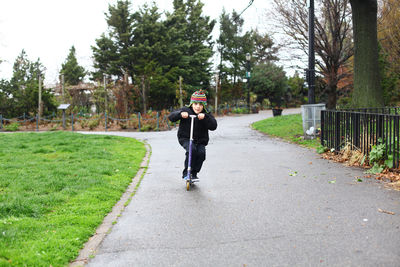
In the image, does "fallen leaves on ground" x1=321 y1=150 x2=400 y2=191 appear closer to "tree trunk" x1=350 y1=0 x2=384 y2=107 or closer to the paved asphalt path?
the paved asphalt path

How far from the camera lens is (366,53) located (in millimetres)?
12961

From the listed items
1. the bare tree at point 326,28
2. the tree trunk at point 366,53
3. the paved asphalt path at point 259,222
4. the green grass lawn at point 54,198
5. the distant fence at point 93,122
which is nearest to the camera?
the paved asphalt path at point 259,222

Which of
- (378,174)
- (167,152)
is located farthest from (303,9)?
(378,174)

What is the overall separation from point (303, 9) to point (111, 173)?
624 inches

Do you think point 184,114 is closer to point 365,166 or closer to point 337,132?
point 365,166

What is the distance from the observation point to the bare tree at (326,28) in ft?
66.2

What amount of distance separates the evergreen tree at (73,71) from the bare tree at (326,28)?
32588 millimetres

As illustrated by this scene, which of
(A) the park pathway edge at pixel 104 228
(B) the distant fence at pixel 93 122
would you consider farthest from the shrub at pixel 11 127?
(A) the park pathway edge at pixel 104 228

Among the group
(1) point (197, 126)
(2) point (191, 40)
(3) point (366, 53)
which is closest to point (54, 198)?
(1) point (197, 126)

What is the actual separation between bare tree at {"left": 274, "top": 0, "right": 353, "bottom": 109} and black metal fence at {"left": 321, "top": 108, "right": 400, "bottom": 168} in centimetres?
1034

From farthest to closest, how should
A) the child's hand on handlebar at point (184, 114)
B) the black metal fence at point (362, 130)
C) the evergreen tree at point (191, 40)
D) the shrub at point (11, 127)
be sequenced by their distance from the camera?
the evergreen tree at point (191, 40) → the shrub at point (11, 127) → the black metal fence at point (362, 130) → the child's hand on handlebar at point (184, 114)

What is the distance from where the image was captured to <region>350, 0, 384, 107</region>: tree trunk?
506 inches

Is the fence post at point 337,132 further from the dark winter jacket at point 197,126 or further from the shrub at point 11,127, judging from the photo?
the shrub at point 11,127

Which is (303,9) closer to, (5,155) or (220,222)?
(5,155)
